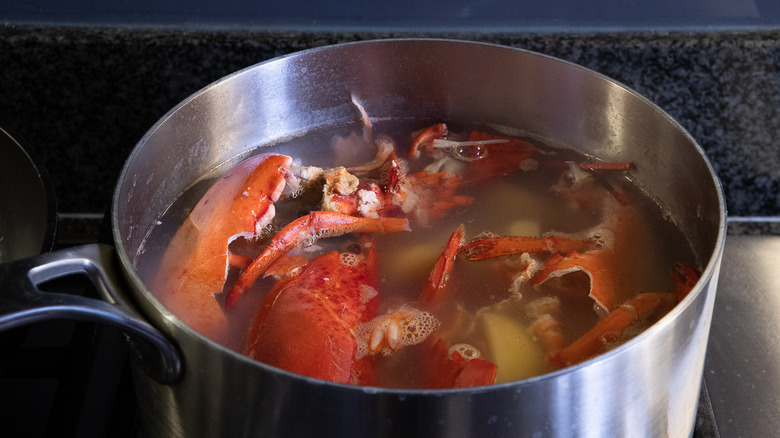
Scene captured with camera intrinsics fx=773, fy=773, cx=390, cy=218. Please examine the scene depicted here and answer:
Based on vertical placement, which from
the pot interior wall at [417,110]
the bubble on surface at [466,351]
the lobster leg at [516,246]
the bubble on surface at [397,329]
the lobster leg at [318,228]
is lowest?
the bubble on surface at [466,351]

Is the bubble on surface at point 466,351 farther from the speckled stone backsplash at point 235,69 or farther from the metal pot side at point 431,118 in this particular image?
the speckled stone backsplash at point 235,69

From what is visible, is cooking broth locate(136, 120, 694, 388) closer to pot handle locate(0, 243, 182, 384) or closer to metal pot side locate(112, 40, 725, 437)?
metal pot side locate(112, 40, 725, 437)

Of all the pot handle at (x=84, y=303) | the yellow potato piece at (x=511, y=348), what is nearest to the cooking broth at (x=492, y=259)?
the yellow potato piece at (x=511, y=348)

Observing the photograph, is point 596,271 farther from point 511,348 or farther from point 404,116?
point 404,116

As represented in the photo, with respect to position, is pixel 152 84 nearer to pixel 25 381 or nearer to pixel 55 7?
pixel 55 7

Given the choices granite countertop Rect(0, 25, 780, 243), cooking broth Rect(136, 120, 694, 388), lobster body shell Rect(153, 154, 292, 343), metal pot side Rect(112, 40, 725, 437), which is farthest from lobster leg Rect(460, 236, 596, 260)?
granite countertop Rect(0, 25, 780, 243)

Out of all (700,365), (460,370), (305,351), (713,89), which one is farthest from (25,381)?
(713,89)

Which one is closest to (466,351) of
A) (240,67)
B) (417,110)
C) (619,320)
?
(619,320)
